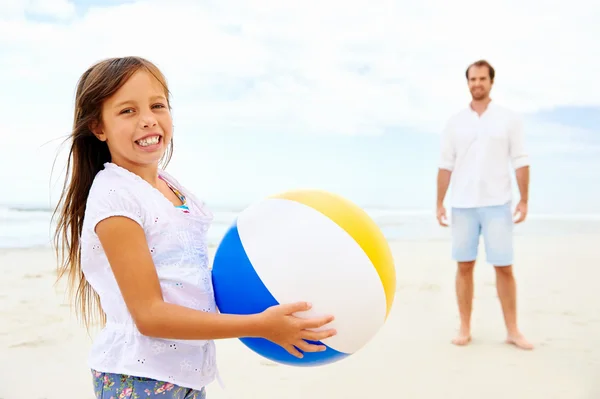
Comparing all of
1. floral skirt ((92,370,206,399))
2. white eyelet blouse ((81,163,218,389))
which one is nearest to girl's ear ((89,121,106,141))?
white eyelet blouse ((81,163,218,389))

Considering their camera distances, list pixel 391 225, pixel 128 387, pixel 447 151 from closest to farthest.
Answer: pixel 128 387 < pixel 447 151 < pixel 391 225

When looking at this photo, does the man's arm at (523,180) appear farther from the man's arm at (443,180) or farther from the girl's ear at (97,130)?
the girl's ear at (97,130)

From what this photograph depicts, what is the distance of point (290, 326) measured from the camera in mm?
1917

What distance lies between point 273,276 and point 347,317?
0.92ft

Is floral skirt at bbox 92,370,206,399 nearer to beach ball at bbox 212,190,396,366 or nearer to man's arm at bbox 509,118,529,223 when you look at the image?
beach ball at bbox 212,190,396,366

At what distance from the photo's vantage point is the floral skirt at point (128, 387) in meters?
1.89

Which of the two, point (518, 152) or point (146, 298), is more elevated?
point (518, 152)

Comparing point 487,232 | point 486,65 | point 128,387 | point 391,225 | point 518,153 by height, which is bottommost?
point 391,225

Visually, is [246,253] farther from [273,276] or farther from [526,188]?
[526,188]

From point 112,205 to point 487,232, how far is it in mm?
3807

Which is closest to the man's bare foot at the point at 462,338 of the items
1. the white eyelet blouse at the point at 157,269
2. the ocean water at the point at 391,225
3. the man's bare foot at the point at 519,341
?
the man's bare foot at the point at 519,341

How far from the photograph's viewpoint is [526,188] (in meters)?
5.18

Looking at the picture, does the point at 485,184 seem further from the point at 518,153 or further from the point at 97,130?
the point at 97,130

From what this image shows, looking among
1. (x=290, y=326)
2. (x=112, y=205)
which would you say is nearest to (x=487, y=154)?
(x=290, y=326)
